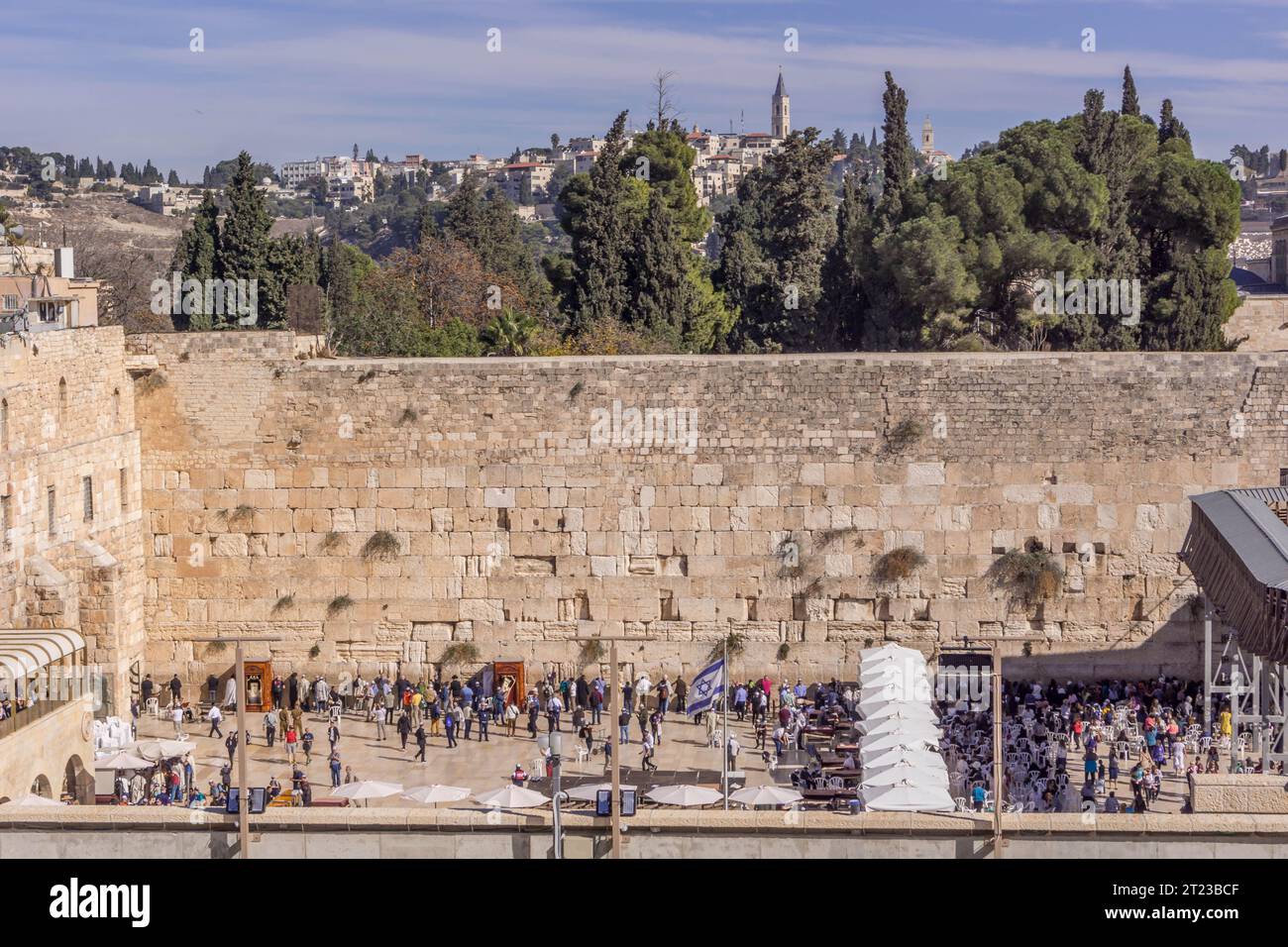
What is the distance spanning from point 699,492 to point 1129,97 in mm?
25567

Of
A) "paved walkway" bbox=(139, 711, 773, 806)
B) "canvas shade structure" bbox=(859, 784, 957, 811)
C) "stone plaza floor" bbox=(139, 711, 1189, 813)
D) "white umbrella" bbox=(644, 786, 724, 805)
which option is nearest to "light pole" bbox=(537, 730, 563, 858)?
"white umbrella" bbox=(644, 786, 724, 805)

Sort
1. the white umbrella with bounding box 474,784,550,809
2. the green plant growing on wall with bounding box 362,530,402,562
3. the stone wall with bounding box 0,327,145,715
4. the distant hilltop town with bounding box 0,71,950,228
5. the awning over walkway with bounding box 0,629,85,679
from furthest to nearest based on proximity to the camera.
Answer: the distant hilltop town with bounding box 0,71,950,228
the green plant growing on wall with bounding box 362,530,402,562
the stone wall with bounding box 0,327,145,715
the awning over walkway with bounding box 0,629,85,679
the white umbrella with bounding box 474,784,550,809

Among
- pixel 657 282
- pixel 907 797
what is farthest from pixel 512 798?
pixel 657 282

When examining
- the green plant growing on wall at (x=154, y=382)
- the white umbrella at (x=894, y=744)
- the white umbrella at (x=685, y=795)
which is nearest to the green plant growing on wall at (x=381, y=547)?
the green plant growing on wall at (x=154, y=382)

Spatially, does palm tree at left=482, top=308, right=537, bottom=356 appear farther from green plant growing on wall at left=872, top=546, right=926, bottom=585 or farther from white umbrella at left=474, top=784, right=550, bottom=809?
white umbrella at left=474, top=784, right=550, bottom=809

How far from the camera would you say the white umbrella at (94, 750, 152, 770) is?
27.1 meters

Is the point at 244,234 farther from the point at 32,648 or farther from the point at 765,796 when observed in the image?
the point at 765,796

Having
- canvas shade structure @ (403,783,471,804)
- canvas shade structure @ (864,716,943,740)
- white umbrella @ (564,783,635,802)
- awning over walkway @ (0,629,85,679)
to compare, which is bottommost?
white umbrella @ (564,783,635,802)

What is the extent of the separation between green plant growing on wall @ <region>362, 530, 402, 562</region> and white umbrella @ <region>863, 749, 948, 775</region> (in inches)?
380

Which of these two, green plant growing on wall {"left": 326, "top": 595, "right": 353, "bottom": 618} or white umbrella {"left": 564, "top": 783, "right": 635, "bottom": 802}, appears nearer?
white umbrella {"left": 564, "top": 783, "right": 635, "bottom": 802}

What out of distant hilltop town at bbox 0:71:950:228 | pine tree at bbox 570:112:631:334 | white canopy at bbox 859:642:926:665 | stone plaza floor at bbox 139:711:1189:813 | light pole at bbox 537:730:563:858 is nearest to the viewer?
light pole at bbox 537:730:563:858

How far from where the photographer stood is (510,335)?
4216cm
